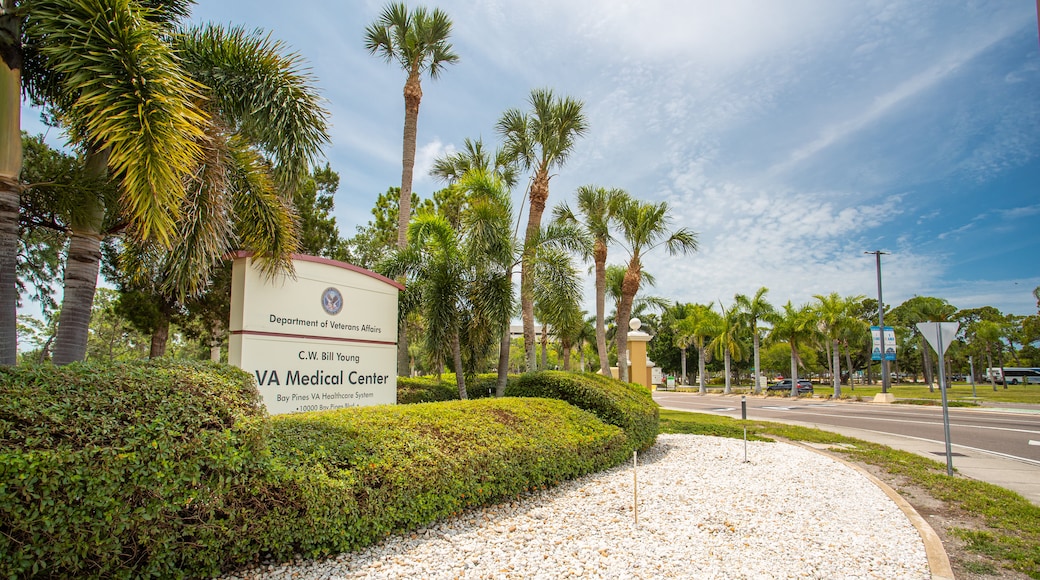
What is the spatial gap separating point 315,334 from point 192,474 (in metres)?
4.81

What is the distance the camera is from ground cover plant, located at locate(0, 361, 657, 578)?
3.04 m

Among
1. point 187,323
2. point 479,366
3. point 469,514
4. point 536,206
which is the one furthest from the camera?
point 187,323

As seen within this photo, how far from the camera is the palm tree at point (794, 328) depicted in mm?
36094

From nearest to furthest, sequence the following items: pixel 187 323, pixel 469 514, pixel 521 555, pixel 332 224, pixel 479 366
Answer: pixel 521 555, pixel 469 514, pixel 479 366, pixel 187 323, pixel 332 224

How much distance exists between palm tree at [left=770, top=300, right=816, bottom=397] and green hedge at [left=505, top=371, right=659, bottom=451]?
30.8m

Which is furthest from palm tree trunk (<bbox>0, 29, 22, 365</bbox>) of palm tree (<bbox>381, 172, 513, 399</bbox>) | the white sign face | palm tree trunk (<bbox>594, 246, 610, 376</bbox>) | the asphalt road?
palm tree trunk (<bbox>594, 246, 610, 376</bbox>)

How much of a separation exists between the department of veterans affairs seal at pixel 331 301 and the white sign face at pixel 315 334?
0.02 metres

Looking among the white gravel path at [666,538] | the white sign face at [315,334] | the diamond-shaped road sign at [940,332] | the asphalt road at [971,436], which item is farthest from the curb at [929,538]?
the white sign face at [315,334]

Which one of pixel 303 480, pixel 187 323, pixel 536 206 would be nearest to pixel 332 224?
pixel 187 323

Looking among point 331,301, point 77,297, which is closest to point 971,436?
point 331,301

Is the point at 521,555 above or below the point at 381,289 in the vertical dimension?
below

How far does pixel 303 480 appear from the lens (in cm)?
405

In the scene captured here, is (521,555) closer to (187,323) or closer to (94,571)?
(94,571)

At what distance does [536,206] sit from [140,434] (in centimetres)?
1241
